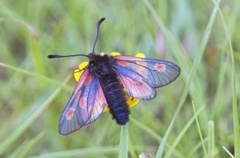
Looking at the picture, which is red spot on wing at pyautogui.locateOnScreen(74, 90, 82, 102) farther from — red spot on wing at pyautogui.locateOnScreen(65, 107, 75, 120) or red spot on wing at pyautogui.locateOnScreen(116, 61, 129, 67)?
red spot on wing at pyautogui.locateOnScreen(116, 61, 129, 67)

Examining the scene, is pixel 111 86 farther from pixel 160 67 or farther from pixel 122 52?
pixel 122 52

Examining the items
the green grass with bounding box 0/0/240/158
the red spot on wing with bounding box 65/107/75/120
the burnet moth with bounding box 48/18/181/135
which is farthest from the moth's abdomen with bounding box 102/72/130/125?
the green grass with bounding box 0/0/240/158

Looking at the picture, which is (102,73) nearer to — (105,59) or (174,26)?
(105,59)

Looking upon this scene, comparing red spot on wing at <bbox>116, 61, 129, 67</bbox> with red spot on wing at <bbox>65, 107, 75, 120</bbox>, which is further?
red spot on wing at <bbox>116, 61, 129, 67</bbox>

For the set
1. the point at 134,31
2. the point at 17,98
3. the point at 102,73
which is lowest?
the point at 102,73

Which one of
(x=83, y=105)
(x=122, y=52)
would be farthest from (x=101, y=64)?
(x=122, y=52)

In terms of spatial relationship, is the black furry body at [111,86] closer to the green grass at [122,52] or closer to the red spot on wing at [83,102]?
the red spot on wing at [83,102]

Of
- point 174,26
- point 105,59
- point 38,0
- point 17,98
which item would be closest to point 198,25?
point 174,26

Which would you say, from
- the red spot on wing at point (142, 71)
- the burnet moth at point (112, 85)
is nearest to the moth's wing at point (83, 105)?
the burnet moth at point (112, 85)
